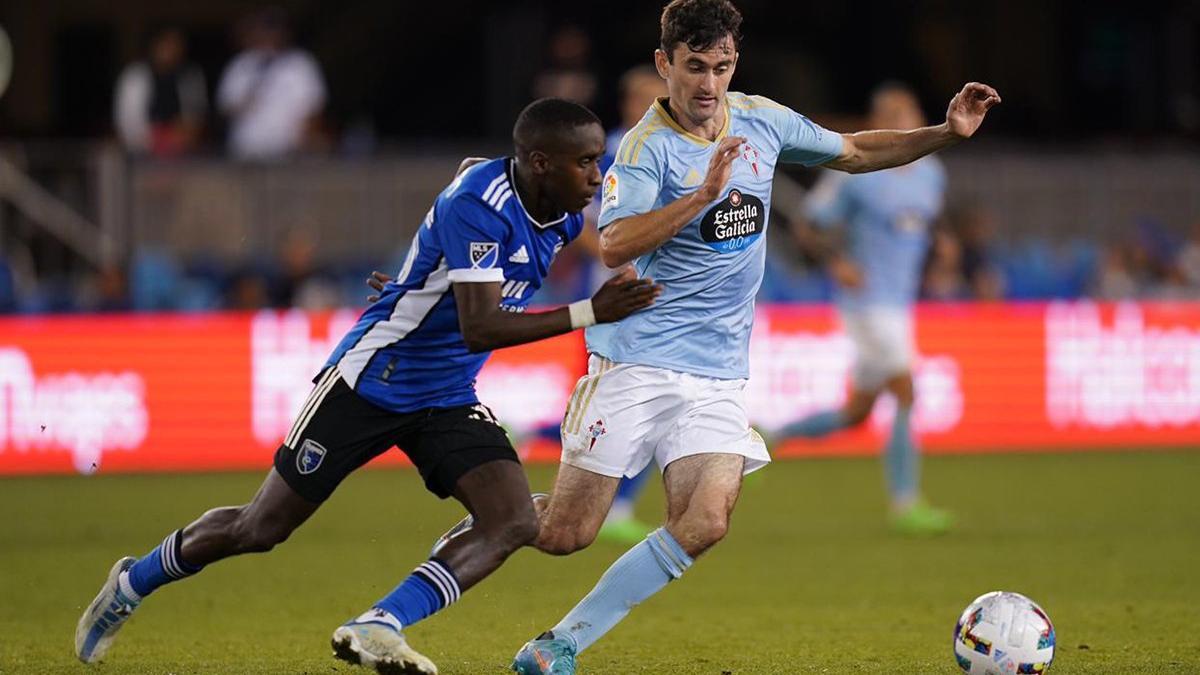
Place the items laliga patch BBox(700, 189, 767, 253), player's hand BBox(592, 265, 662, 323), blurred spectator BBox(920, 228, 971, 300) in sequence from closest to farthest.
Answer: player's hand BBox(592, 265, 662, 323), laliga patch BBox(700, 189, 767, 253), blurred spectator BBox(920, 228, 971, 300)

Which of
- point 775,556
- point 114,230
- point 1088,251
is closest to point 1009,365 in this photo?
point 1088,251

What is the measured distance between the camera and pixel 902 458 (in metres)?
12.1

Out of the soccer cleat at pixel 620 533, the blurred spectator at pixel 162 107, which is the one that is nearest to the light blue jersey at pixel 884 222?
the soccer cleat at pixel 620 533

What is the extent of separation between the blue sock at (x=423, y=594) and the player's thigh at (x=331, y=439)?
535 millimetres

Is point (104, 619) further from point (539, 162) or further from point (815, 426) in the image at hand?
point (815, 426)

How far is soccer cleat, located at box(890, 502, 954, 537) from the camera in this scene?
38.9 feet

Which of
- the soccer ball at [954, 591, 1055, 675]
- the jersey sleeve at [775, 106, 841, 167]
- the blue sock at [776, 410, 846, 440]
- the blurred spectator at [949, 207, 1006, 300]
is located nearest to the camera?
the soccer ball at [954, 591, 1055, 675]

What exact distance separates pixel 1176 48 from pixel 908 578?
56.8 feet

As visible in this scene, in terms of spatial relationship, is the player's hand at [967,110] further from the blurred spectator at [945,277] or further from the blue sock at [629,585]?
the blurred spectator at [945,277]

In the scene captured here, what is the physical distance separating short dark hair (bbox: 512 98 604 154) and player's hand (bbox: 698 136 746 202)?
1.46 feet

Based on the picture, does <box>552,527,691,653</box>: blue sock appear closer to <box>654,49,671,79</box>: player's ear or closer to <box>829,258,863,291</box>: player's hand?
<box>654,49,671,79</box>: player's ear

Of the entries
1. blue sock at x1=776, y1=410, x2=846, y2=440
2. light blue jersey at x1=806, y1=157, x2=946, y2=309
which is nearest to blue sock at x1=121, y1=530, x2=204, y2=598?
light blue jersey at x1=806, y1=157, x2=946, y2=309

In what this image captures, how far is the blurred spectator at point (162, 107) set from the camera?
17906 mm

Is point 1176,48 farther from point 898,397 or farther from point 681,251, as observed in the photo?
point 681,251
